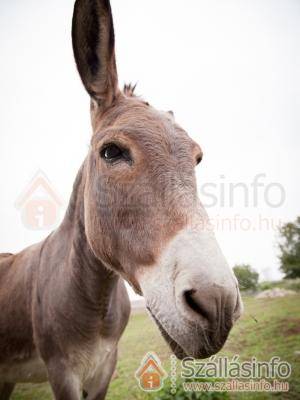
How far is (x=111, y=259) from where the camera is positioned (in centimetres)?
196

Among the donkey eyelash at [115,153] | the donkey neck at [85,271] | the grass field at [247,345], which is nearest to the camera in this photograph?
the donkey eyelash at [115,153]

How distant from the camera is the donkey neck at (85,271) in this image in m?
2.43

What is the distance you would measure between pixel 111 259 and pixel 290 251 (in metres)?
5.90

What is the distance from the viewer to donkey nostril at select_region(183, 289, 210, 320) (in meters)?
1.25

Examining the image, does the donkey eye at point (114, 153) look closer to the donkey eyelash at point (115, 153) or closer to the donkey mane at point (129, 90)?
the donkey eyelash at point (115, 153)

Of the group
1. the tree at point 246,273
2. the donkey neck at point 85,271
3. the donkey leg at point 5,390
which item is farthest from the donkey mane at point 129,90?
the donkey leg at point 5,390

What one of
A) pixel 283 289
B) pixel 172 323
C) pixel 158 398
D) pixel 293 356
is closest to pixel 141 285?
pixel 172 323

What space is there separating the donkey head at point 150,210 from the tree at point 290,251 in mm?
5140

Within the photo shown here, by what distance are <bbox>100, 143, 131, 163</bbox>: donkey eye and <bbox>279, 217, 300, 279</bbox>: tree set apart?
17.6 ft

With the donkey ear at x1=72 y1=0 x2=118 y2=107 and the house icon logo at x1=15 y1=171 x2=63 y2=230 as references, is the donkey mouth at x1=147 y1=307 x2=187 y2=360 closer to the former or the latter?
the donkey ear at x1=72 y1=0 x2=118 y2=107

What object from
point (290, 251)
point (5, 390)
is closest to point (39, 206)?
point (5, 390)

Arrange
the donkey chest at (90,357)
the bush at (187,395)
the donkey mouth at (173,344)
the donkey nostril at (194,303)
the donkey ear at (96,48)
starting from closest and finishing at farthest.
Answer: the donkey nostril at (194,303), the donkey mouth at (173,344), the donkey ear at (96,48), the donkey chest at (90,357), the bush at (187,395)

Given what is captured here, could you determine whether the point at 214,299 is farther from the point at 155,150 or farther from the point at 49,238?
the point at 49,238

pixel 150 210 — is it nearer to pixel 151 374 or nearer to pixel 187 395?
pixel 187 395
